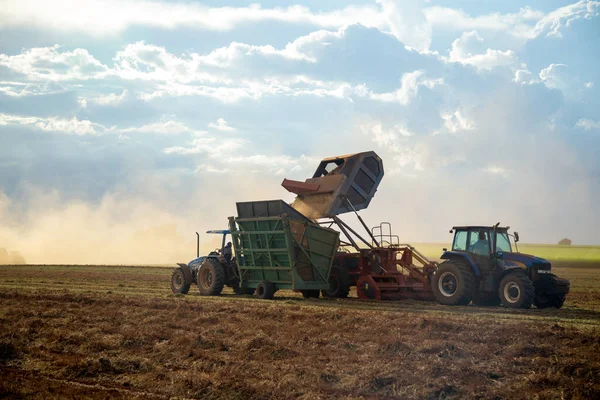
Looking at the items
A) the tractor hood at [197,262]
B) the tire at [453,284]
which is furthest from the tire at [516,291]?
the tractor hood at [197,262]

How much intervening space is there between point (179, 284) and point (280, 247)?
218 inches

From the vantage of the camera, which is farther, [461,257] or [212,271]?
[212,271]

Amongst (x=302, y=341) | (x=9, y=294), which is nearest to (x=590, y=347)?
(x=302, y=341)

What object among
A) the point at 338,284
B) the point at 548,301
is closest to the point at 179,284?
the point at 338,284

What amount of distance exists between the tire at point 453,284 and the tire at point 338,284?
328 cm

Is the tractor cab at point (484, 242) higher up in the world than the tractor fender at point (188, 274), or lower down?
higher up

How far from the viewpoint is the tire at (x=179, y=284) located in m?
23.1

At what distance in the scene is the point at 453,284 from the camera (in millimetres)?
18688

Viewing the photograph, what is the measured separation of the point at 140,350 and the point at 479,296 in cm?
1054

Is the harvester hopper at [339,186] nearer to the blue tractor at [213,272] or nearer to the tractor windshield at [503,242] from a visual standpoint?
the blue tractor at [213,272]

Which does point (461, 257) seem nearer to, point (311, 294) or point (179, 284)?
point (311, 294)

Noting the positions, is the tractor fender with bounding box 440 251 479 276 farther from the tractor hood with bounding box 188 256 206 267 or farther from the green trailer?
the tractor hood with bounding box 188 256 206 267

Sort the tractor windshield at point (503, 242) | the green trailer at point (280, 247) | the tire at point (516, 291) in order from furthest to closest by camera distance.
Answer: the green trailer at point (280, 247) < the tractor windshield at point (503, 242) < the tire at point (516, 291)

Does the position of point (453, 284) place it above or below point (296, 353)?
above
